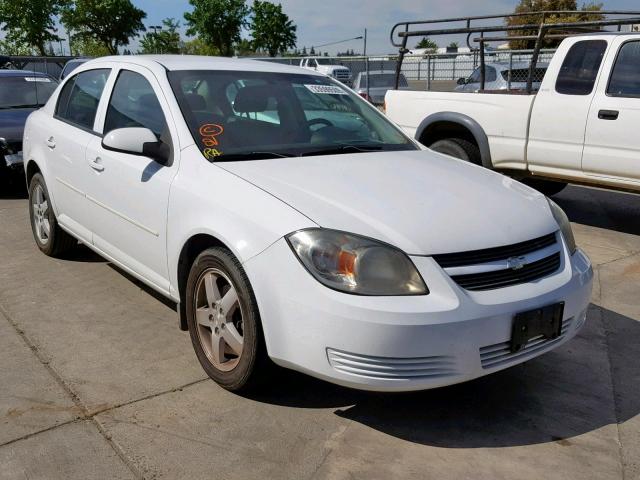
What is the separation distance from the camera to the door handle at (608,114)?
609cm

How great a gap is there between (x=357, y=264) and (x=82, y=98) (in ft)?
9.93

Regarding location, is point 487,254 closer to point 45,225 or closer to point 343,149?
point 343,149

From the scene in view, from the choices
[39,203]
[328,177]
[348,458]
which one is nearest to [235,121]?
[328,177]

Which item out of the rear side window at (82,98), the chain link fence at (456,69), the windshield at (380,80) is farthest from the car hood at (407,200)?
the windshield at (380,80)

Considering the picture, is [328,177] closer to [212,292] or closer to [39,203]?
[212,292]

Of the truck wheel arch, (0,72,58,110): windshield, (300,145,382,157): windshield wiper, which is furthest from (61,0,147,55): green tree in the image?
(300,145,382,157): windshield wiper

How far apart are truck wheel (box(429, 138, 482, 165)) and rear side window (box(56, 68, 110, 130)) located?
3829mm

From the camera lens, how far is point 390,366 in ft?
8.80

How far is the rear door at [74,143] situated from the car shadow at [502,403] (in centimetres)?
211

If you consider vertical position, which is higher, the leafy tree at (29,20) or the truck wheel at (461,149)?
the leafy tree at (29,20)

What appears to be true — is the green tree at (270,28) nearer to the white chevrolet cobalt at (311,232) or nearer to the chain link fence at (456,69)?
the chain link fence at (456,69)

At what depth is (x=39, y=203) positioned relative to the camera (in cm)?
548

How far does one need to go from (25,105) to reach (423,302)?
807 cm

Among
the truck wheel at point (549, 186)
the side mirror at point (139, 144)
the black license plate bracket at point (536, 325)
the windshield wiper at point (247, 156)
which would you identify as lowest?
the truck wheel at point (549, 186)
